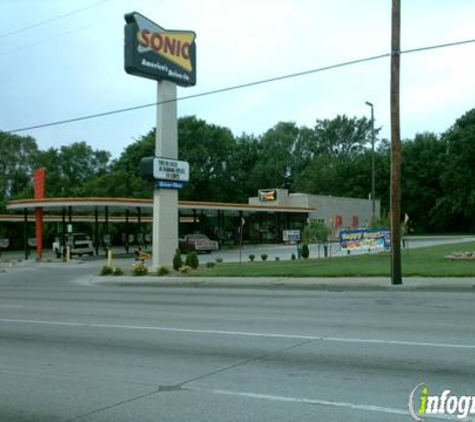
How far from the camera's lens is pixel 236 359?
28.7ft

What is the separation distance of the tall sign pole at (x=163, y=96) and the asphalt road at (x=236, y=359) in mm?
13722

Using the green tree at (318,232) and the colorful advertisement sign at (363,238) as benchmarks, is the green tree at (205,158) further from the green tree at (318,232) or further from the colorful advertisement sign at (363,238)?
the colorful advertisement sign at (363,238)

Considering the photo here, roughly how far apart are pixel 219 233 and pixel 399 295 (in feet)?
131

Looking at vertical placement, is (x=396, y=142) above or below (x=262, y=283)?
above

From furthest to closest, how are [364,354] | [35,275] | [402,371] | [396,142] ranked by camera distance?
[35,275] → [396,142] → [364,354] → [402,371]

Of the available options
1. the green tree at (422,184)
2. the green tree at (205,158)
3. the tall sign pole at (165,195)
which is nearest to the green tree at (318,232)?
the tall sign pole at (165,195)

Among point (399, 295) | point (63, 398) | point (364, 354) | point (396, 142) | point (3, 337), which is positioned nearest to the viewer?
point (63, 398)

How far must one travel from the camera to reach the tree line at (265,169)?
73.3m

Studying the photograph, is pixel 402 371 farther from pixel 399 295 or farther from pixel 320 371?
pixel 399 295

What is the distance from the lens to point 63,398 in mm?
6863

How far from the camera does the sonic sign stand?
28266 millimetres

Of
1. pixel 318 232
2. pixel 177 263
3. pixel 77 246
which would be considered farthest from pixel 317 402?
pixel 77 246

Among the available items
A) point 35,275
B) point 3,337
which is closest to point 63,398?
point 3,337

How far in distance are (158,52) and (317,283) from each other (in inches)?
583
